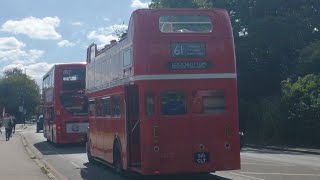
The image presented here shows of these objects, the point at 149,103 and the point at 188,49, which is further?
the point at 188,49

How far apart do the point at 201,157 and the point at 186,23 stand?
3.13 meters

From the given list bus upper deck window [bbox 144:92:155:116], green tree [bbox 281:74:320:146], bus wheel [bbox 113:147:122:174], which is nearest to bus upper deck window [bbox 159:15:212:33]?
bus upper deck window [bbox 144:92:155:116]

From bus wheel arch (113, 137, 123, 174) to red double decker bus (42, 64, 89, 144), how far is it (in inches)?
522

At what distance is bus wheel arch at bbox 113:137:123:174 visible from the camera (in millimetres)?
15308

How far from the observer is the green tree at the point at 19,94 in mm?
127562

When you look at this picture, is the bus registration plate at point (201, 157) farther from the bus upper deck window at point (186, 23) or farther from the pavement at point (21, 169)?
the pavement at point (21, 169)

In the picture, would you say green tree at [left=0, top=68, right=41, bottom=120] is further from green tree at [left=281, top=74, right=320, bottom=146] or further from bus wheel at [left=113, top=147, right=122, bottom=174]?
bus wheel at [left=113, top=147, right=122, bottom=174]

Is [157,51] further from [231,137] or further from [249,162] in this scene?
[249,162]

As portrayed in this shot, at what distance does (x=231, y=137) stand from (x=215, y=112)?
68cm

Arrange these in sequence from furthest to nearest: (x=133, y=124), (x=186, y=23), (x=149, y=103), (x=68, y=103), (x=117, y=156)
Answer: (x=68, y=103), (x=117, y=156), (x=133, y=124), (x=186, y=23), (x=149, y=103)

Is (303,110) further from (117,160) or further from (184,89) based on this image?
(184,89)

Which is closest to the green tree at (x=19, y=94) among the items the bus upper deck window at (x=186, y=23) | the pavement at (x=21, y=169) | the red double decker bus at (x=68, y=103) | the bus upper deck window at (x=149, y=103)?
the red double decker bus at (x=68, y=103)

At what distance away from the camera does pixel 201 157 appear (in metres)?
13.3

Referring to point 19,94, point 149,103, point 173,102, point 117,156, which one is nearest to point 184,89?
point 173,102
